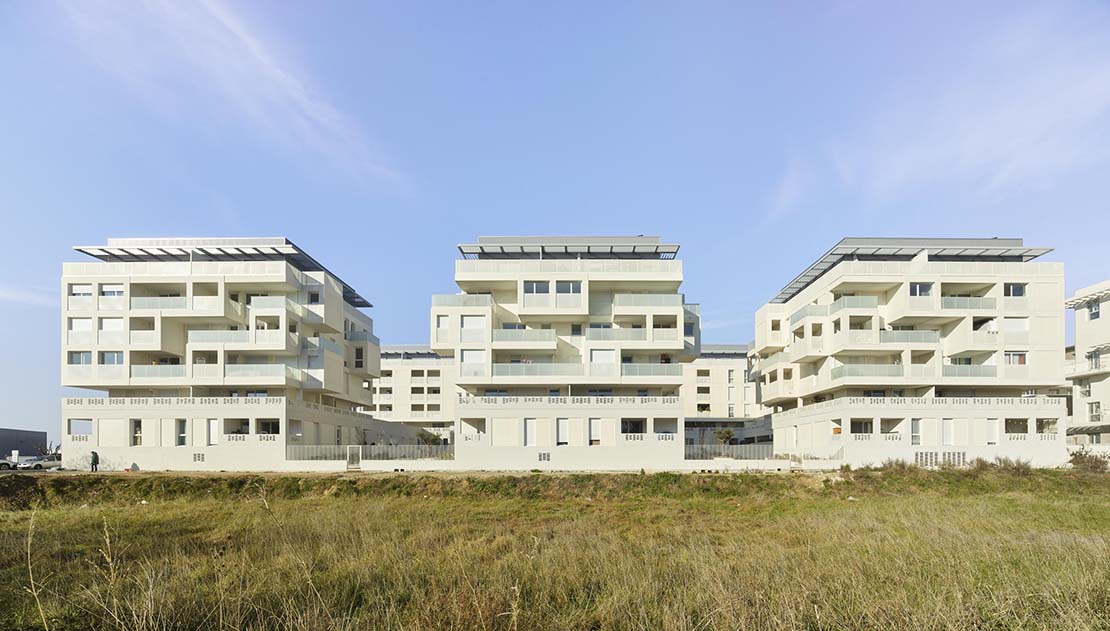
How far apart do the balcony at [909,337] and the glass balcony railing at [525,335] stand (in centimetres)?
2220

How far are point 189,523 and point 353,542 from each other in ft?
34.3

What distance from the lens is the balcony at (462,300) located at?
45.0 meters

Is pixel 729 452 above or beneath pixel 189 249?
beneath

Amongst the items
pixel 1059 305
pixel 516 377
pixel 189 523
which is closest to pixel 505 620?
pixel 189 523

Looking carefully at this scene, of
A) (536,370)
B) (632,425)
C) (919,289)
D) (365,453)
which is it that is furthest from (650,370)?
(919,289)

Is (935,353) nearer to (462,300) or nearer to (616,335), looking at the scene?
(616,335)

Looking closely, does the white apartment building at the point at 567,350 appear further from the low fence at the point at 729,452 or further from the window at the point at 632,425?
the low fence at the point at 729,452

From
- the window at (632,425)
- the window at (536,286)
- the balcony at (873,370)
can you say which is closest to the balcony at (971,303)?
the balcony at (873,370)

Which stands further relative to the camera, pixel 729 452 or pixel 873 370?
pixel 873 370

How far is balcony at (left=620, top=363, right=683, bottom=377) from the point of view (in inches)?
1748

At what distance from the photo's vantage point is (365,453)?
42.0 metres

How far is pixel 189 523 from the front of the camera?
23.2 m

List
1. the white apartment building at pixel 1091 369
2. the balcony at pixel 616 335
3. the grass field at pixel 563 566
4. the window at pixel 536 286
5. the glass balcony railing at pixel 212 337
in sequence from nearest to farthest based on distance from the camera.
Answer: the grass field at pixel 563 566 → the glass balcony railing at pixel 212 337 → the balcony at pixel 616 335 → the window at pixel 536 286 → the white apartment building at pixel 1091 369

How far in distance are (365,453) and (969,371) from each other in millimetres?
38841
